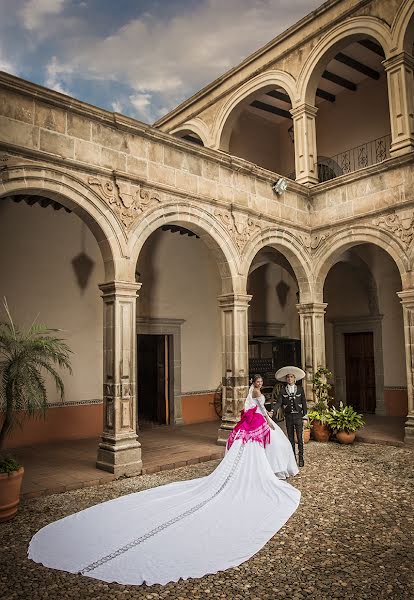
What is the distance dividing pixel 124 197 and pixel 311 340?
4925 millimetres

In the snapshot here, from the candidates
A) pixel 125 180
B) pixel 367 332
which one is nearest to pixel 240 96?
pixel 125 180

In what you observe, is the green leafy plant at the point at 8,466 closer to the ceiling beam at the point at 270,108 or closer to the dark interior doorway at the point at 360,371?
the dark interior doorway at the point at 360,371

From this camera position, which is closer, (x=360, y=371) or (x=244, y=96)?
(x=244, y=96)

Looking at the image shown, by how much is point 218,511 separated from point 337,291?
30.6 ft

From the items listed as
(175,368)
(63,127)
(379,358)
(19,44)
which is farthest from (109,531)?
(19,44)

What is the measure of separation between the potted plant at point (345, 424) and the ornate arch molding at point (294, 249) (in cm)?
245

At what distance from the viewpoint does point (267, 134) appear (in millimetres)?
14242

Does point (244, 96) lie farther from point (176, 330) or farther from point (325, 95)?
point (176, 330)

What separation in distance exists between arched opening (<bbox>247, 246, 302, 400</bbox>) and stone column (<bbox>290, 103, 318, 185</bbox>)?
195 centimetres

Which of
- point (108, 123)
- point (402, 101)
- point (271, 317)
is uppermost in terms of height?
point (402, 101)

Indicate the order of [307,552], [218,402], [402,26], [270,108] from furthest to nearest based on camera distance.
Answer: [270,108] < [218,402] < [402,26] < [307,552]

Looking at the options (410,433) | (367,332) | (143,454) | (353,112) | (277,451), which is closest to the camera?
(277,451)

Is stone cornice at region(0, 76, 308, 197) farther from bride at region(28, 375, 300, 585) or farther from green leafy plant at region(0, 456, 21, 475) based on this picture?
bride at region(28, 375, 300, 585)

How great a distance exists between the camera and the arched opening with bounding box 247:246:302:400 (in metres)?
11.8
